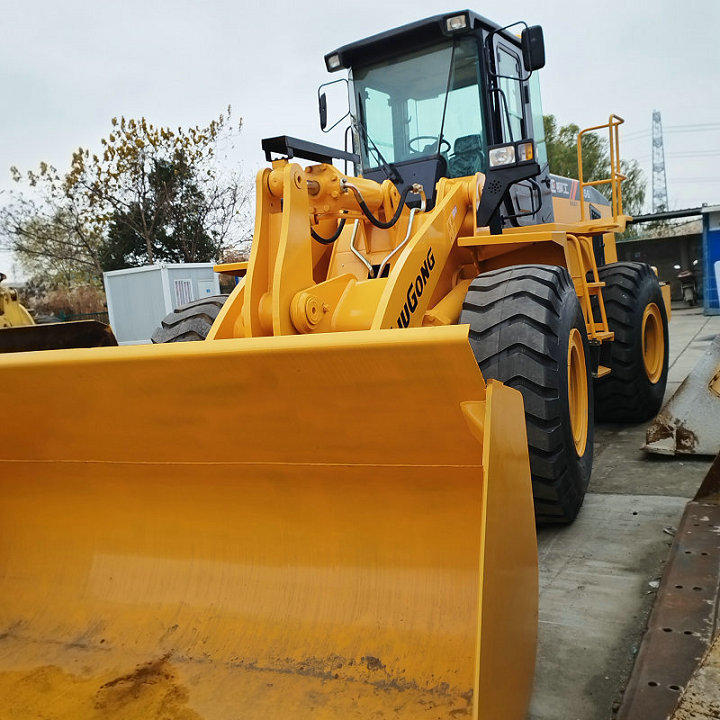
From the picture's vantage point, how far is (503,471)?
184 centimetres

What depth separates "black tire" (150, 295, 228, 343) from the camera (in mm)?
4043

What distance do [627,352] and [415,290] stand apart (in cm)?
271

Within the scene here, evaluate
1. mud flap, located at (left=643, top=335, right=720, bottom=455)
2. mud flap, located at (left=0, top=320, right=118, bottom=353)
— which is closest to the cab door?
mud flap, located at (left=643, top=335, right=720, bottom=455)

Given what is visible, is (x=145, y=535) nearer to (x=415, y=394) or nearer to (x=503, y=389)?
(x=415, y=394)

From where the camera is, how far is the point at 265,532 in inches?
97.0

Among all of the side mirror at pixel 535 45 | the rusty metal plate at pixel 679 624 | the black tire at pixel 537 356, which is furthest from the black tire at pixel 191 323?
the rusty metal plate at pixel 679 624

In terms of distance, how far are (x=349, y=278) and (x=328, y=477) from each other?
1.38 m

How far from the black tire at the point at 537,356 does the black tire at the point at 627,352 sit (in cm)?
213

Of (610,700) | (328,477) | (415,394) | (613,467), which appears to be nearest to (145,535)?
(328,477)

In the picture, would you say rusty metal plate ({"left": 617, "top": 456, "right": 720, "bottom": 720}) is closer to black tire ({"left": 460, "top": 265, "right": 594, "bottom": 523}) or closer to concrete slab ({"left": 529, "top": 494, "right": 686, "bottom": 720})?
concrete slab ({"left": 529, "top": 494, "right": 686, "bottom": 720})

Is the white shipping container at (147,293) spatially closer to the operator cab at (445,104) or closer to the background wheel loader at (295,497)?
the operator cab at (445,104)

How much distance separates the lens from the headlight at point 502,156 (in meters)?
4.04

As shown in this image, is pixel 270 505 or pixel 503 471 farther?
pixel 270 505

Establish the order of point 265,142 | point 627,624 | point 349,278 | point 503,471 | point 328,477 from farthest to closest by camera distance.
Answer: point 349,278 → point 265,142 → point 627,624 → point 328,477 → point 503,471
